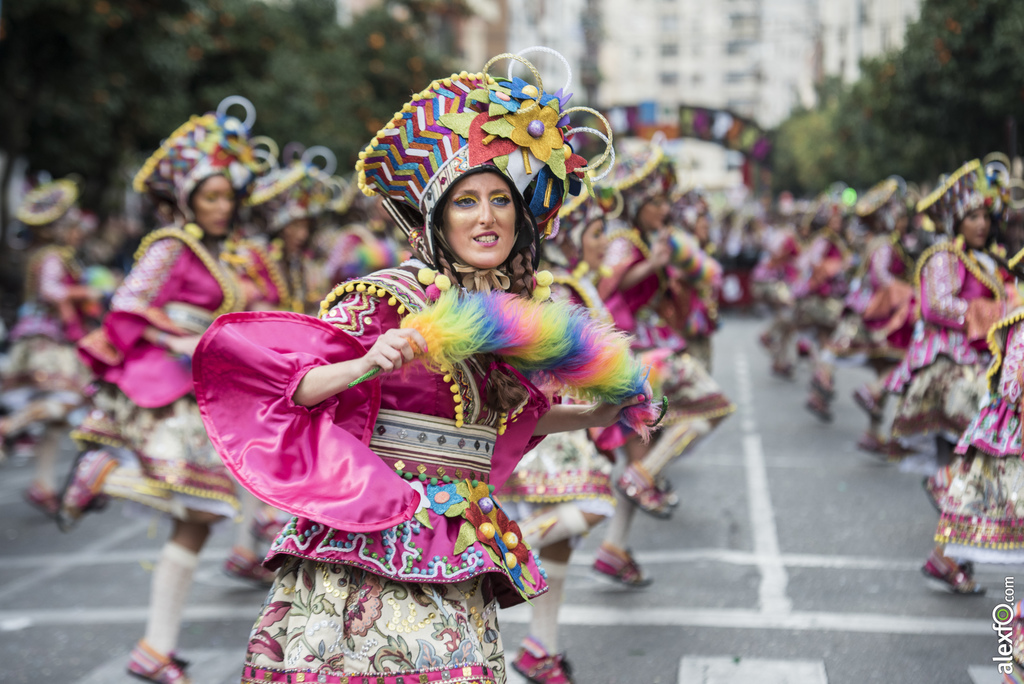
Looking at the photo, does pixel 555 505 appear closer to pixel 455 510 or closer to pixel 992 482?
pixel 992 482

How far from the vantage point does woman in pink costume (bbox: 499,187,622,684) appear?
496cm

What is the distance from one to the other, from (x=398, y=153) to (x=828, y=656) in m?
3.37

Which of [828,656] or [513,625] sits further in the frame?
[513,625]

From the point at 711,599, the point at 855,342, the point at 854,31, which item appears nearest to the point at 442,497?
the point at 711,599

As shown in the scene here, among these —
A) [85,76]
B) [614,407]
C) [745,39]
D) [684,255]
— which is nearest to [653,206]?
[684,255]

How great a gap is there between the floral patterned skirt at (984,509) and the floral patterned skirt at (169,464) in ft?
10.6

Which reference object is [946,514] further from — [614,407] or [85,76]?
[85,76]

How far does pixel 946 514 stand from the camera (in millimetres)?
5266

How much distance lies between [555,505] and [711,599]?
1.51 meters

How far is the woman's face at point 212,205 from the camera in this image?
5.76 meters

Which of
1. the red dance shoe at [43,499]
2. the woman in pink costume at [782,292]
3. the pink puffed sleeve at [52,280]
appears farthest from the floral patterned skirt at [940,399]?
→ the woman in pink costume at [782,292]

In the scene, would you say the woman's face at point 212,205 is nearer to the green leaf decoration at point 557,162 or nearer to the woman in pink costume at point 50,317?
the green leaf decoration at point 557,162

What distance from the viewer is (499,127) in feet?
9.73

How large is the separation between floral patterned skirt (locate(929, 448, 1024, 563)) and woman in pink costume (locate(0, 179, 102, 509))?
6.84 m
